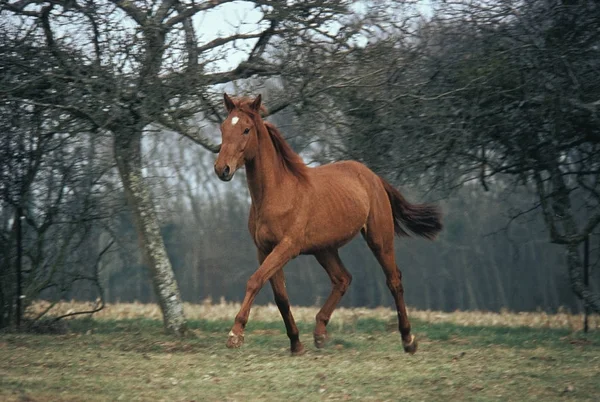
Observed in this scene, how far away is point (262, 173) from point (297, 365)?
6.92 feet

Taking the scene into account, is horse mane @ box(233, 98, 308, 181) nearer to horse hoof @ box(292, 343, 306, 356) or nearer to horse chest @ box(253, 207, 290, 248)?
horse chest @ box(253, 207, 290, 248)

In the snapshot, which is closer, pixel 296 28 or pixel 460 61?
pixel 296 28

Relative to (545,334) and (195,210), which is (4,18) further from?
(195,210)

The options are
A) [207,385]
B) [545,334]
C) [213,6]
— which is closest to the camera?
[207,385]

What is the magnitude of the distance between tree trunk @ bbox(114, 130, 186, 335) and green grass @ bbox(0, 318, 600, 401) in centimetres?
36

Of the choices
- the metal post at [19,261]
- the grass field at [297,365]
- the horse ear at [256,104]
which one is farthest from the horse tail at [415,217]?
the metal post at [19,261]

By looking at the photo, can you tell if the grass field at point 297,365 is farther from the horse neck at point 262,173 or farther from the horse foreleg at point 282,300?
the horse neck at point 262,173

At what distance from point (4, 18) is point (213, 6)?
2904 millimetres

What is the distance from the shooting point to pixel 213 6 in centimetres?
1155

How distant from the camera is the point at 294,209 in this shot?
28.7ft

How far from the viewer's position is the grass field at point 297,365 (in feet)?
22.4

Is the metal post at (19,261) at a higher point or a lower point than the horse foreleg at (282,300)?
higher

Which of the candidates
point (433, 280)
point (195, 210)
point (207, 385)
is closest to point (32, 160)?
point (207, 385)

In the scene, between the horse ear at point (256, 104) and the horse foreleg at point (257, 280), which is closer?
the horse foreleg at point (257, 280)
